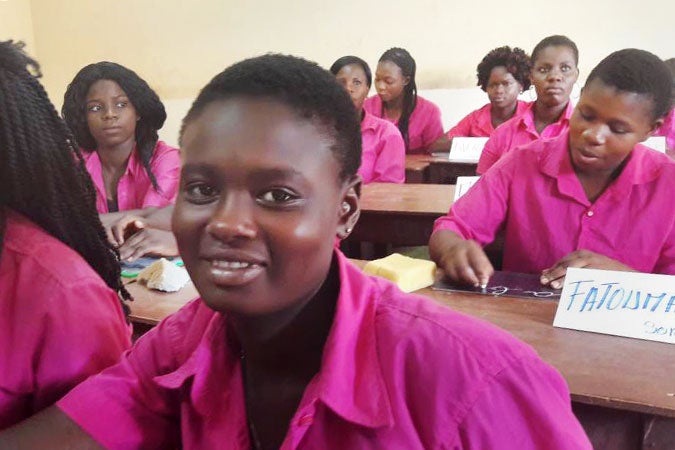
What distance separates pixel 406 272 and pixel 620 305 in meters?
0.47

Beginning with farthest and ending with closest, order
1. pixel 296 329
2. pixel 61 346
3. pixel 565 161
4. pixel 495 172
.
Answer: pixel 495 172, pixel 565 161, pixel 61 346, pixel 296 329

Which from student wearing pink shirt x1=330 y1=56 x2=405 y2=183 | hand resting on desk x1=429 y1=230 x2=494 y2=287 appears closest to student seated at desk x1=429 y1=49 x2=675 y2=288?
hand resting on desk x1=429 y1=230 x2=494 y2=287

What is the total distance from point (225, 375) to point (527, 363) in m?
0.38

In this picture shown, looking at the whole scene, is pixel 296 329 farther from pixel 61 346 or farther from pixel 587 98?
pixel 587 98

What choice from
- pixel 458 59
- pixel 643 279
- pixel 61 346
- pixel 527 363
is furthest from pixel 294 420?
pixel 458 59

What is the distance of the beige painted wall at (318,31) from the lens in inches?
176

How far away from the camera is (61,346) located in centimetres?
86

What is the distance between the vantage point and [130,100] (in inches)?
→ 94.7

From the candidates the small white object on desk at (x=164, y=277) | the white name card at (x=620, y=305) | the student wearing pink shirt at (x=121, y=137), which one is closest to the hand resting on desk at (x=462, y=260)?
the white name card at (x=620, y=305)

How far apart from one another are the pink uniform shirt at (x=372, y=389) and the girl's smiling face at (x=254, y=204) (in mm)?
97

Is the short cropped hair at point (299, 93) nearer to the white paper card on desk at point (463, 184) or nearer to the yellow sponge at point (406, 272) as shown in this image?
the yellow sponge at point (406, 272)

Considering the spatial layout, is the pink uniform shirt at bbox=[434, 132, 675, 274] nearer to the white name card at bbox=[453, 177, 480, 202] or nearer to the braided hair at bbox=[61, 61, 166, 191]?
the white name card at bbox=[453, 177, 480, 202]

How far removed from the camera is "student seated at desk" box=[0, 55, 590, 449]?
0.63 m

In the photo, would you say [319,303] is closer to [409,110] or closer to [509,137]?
[509,137]
